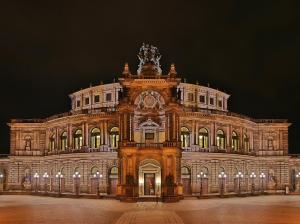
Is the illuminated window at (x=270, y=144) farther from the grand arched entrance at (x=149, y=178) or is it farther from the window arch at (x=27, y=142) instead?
the window arch at (x=27, y=142)

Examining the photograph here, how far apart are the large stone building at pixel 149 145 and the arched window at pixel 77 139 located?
7.0 inches

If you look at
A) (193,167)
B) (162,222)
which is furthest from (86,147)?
(162,222)

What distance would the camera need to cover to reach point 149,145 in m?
73.3

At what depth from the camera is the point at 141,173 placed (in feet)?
247

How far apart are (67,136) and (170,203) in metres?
30.0

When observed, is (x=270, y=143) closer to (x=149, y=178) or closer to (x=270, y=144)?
(x=270, y=144)

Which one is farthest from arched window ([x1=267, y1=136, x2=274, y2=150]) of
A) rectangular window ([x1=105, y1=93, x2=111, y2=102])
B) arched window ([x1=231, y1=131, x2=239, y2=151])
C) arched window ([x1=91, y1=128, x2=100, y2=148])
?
arched window ([x1=91, y1=128, x2=100, y2=148])

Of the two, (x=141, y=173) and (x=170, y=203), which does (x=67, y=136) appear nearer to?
(x=141, y=173)

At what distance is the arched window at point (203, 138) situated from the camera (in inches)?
3346

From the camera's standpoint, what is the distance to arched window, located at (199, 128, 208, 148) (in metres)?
85.0

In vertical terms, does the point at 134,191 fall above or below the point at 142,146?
below

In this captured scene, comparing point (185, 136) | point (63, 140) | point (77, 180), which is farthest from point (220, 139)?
point (63, 140)

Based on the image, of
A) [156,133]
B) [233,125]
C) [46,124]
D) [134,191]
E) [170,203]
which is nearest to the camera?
[170,203]

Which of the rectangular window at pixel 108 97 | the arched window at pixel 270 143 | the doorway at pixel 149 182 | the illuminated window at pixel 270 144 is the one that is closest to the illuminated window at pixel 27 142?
the rectangular window at pixel 108 97
